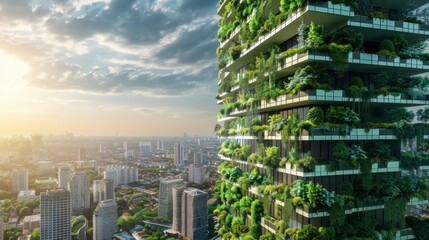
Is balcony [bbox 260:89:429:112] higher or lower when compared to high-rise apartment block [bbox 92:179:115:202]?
higher

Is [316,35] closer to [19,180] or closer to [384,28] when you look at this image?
[384,28]

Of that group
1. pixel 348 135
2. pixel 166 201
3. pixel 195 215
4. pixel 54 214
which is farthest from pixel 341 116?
pixel 166 201

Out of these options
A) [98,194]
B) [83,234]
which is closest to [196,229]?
[83,234]

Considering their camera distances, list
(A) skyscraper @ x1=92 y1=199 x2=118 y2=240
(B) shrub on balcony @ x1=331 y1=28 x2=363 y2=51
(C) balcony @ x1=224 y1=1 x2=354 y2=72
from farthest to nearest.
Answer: (A) skyscraper @ x1=92 y1=199 x2=118 y2=240 < (B) shrub on balcony @ x1=331 y1=28 x2=363 y2=51 < (C) balcony @ x1=224 y1=1 x2=354 y2=72

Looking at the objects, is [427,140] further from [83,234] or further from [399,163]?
[83,234]

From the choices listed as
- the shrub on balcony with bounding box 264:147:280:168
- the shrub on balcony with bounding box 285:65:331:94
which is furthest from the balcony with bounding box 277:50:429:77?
the shrub on balcony with bounding box 264:147:280:168

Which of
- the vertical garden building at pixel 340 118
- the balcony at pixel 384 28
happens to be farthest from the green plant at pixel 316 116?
the balcony at pixel 384 28

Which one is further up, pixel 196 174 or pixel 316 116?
pixel 316 116

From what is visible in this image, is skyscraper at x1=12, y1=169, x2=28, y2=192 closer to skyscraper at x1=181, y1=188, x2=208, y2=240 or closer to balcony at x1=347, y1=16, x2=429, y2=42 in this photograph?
skyscraper at x1=181, y1=188, x2=208, y2=240
